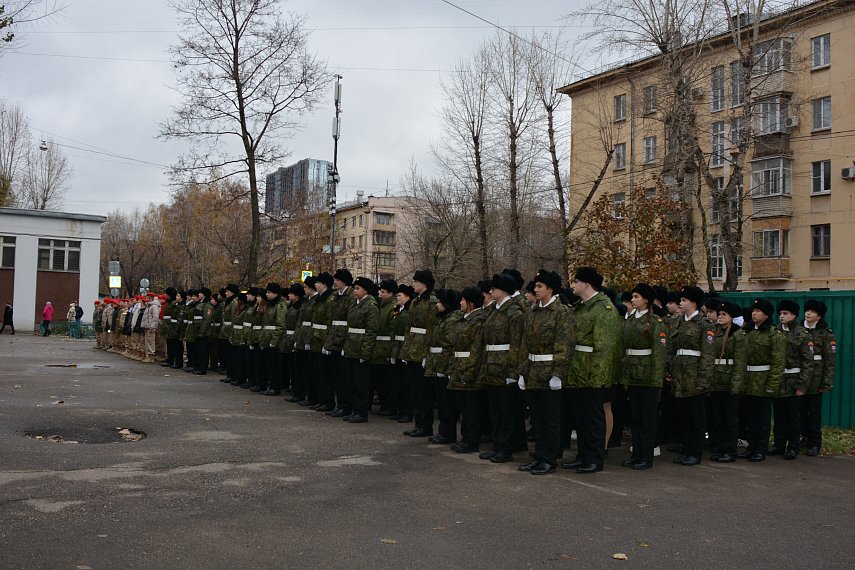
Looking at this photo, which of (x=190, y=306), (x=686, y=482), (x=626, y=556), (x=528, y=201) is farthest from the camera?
(x=528, y=201)

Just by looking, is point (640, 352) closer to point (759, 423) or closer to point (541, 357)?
point (541, 357)

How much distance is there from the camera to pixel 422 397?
38.0ft

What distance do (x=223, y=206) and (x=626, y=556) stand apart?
26079mm

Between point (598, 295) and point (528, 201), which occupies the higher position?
point (528, 201)

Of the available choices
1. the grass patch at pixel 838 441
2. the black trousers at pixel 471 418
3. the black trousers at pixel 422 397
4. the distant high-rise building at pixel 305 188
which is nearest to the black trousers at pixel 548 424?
the black trousers at pixel 471 418

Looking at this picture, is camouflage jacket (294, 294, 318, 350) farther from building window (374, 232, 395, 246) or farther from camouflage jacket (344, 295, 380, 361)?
building window (374, 232, 395, 246)

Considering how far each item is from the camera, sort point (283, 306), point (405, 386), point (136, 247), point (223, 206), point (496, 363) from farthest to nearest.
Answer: point (136, 247), point (223, 206), point (283, 306), point (405, 386), point (496, 363)

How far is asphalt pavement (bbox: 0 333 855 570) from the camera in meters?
5.80

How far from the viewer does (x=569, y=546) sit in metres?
6.14

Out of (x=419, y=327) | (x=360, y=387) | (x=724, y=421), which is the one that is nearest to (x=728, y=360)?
(x=724, y=421)

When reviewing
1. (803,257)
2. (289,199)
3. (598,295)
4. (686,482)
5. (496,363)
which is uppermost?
(289,199)

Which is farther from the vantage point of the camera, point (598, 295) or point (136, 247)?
point (136, 247)

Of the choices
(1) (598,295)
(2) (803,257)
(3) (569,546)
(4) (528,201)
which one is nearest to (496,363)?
(1) (598,295)

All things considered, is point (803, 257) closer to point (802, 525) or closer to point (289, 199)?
point (289, 199)
